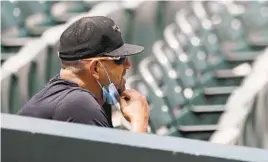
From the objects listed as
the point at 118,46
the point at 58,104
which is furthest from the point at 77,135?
the point at 118,46

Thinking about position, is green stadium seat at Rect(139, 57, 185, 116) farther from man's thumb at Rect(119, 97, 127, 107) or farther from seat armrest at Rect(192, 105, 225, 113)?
man's thumb at Rect(119, 97, 127, 107)

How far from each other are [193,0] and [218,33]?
297mm

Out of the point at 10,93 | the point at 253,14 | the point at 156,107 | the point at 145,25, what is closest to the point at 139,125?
the point at 10,93

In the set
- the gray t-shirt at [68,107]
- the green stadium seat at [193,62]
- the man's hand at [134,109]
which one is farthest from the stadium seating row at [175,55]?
the gray t-shirt at [68,107]

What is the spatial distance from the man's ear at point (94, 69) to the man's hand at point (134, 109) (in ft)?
0.40

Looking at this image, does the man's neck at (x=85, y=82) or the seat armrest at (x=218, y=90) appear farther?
the seat armrest at (x=218, y=90)

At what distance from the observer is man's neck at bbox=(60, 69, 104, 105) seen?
8.32 feet

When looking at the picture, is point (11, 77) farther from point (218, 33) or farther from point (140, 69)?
point (218, 33)

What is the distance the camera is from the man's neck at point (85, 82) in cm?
254

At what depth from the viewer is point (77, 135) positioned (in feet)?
5.96

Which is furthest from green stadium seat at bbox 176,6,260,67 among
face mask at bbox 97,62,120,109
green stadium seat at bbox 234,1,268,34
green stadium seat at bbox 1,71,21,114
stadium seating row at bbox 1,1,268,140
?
face mask at bbox 97,62,120,109

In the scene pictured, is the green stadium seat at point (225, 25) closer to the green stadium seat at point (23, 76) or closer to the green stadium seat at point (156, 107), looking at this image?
the green stadium seat at point (156, 107)

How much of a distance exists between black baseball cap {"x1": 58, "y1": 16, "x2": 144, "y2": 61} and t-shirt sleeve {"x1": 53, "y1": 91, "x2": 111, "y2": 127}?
137 millimetres

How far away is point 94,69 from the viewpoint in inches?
99.3
